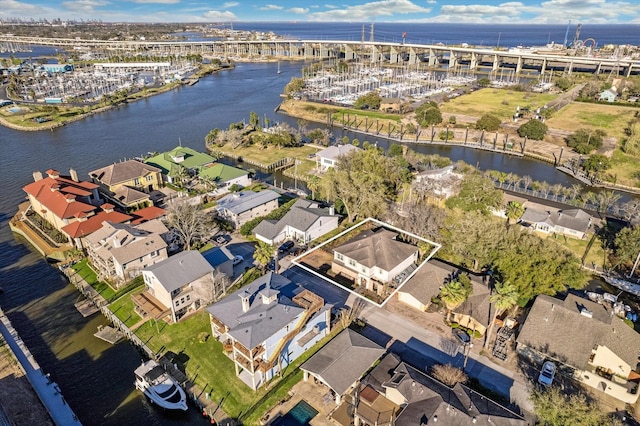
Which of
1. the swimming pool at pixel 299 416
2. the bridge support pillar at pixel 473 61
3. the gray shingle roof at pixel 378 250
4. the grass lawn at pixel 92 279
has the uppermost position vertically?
the bridge support pillar at pixel 473 61

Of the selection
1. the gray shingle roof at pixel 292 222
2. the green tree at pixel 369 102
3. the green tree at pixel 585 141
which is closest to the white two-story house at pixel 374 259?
the gray shingle roof at pixel 292 222

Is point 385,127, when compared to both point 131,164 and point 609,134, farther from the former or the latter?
point 131,164

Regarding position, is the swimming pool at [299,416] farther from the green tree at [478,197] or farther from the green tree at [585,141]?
the green tree at [585,141]

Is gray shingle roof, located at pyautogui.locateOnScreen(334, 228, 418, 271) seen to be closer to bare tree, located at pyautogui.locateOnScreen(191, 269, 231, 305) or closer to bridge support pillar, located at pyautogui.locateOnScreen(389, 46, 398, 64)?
bare tree, located at pyautogui.locateOnScreen(191, 269, 231, 305)

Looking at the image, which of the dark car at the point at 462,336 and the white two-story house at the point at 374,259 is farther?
the white two-story house at the point at 374,259

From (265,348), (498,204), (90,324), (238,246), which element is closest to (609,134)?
(498,204)
